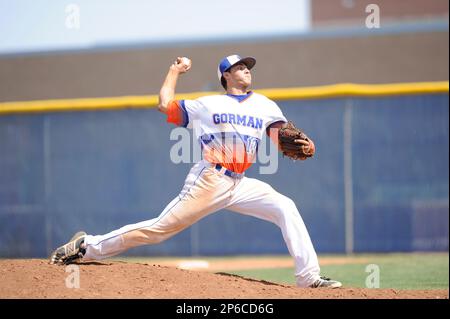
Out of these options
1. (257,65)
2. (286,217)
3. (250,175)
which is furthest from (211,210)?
(257,65)

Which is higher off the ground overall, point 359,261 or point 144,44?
point 144,44

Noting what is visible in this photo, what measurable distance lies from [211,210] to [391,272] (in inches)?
119

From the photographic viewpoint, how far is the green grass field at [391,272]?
7.03m

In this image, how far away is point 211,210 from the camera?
5613 millimetres

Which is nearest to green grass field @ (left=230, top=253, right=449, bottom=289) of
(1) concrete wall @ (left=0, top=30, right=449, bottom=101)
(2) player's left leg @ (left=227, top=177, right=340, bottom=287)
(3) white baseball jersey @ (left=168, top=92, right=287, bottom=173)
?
(2) player's left leg @ (left=227, top=177, right=340, bottom=287)

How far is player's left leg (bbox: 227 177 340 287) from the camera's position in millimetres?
5523

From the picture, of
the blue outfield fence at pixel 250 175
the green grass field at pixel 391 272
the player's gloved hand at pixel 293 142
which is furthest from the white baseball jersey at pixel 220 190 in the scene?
the blue outfield fence at pixel 250 175

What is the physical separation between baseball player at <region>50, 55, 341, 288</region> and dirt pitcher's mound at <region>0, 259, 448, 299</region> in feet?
0.76

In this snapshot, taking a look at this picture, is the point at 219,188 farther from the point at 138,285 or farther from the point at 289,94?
the point at 289,94

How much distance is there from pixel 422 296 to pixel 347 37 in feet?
41.6

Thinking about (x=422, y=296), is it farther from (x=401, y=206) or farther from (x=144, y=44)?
(x=144, y=44)

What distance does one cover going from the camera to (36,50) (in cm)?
1817

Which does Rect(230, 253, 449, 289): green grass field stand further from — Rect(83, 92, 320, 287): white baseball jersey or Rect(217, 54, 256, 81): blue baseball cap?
Rect(217, 54, 256, 81): blue baseball cap
